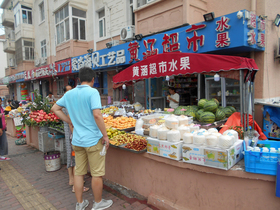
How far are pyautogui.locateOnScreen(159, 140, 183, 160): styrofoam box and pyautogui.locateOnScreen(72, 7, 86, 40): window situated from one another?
12.8 metres

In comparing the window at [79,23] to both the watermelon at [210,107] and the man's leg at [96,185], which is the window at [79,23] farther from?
the man's leg at [96,185]

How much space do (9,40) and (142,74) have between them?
89.1 ft

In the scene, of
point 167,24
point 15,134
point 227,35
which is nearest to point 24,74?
point 15,134

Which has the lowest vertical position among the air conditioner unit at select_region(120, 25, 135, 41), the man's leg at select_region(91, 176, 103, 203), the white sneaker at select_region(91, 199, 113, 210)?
the white sneaker at select_region(91, 199, 113, 210)

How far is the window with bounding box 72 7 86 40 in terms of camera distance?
1346 cm

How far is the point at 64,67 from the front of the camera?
13.7 m

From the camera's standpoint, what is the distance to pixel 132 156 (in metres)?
3.73

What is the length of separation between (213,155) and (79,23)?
1365cm

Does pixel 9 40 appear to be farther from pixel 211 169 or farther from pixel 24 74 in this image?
pixel 211 169

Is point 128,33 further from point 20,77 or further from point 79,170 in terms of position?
point 20,77

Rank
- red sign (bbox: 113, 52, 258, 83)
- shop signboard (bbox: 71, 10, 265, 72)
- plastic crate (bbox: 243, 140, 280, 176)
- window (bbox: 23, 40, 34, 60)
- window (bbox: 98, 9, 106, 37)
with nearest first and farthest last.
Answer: plastic crate (bbox: 243, 140, 280, 176), red sign (bbox: 113, 52, 258, 83), shop signboard (bbox: 71, 10, 265, 72), window (bbox: 98, 9, 106, 37), window (bbox: 23, 40, 34, 60)

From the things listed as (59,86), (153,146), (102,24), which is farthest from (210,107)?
(59,86)

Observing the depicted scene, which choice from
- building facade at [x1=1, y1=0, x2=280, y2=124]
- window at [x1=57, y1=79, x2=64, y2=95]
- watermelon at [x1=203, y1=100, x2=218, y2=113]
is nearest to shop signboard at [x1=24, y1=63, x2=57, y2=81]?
building facade at [x1=1, y1=0, x2=280, y2=124]

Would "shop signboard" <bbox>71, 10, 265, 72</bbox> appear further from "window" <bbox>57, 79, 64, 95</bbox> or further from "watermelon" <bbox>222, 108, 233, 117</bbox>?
"window" <bbox>57, 79, 64, 95</bbox>
